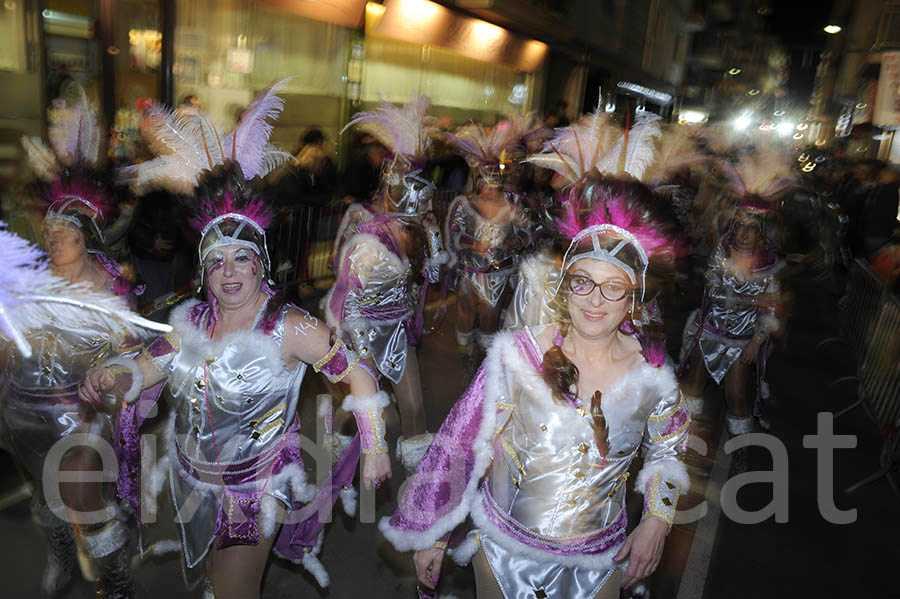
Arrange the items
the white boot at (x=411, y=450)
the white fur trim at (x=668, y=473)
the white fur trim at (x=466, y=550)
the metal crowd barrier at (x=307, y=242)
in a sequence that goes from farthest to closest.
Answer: the metal crowd barrier at (x=307, y=242), the white boot at (x=411, y=450), the white fur trim at (x=466, y=550), the white fur trim at (x=668, y=473)

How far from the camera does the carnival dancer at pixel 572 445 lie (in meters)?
2.82

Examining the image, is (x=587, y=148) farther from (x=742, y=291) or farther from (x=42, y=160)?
(x=742, y=291)

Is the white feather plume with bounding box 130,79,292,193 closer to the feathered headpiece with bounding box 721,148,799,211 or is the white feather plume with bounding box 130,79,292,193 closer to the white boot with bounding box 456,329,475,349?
the feathered headpiece with bounding box 721,148,799,211

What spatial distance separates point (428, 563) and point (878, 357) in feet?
24.3

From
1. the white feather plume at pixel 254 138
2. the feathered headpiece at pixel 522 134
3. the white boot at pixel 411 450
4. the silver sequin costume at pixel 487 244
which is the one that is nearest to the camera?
the white feather plume at pixel 254 138

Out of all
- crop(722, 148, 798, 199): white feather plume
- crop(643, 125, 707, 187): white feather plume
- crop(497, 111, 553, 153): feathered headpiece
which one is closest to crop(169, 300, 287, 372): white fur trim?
crop(643, 125, 707, 187): white feather plume

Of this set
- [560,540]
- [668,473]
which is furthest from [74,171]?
[668,473]

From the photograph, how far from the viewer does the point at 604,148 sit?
10.7 feet

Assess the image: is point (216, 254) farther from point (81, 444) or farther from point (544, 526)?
point (544, 526)

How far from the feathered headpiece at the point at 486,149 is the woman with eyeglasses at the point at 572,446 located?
4340 mm

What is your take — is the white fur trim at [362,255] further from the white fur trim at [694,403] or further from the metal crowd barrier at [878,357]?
the metal crowd barrier at [878,357]

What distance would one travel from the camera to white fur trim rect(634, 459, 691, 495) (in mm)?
2863

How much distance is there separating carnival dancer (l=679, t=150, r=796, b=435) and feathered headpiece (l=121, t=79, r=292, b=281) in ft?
14.0

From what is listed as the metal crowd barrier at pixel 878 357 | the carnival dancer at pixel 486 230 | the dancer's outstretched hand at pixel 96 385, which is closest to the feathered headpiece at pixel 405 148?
the carnival dancer at pixel 486 230
